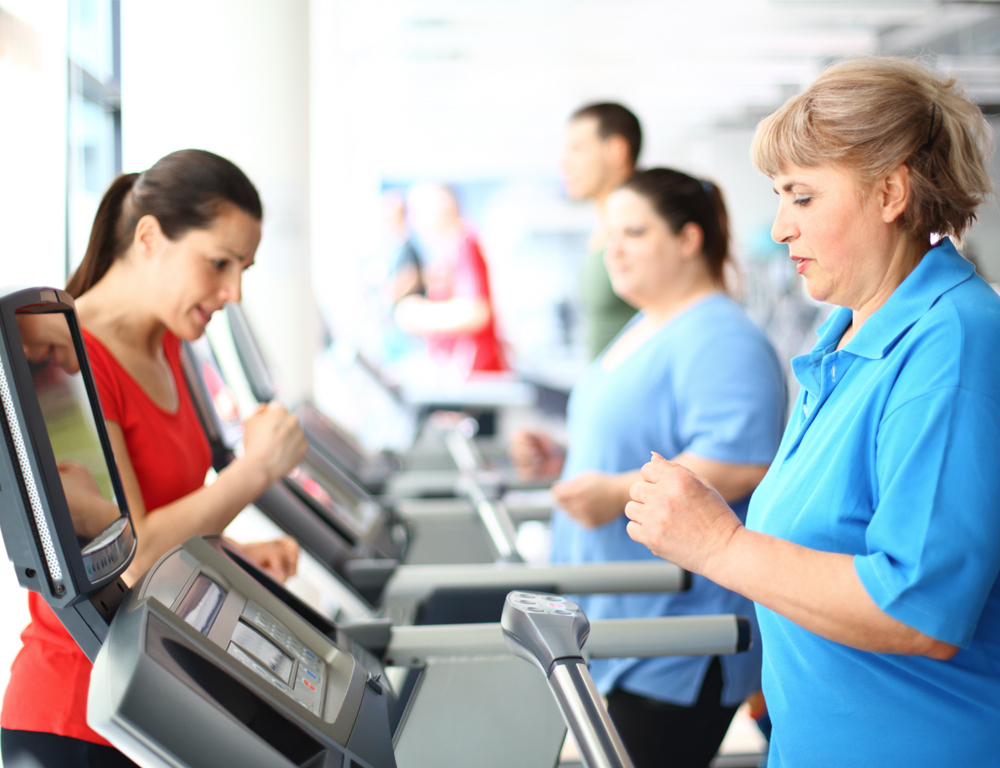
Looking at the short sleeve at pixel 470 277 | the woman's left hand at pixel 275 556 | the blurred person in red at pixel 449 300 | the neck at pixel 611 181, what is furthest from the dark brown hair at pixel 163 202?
the short sleeve at pixel 470 277

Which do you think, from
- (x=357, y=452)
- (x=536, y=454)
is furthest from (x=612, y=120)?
(x=357, y=452)

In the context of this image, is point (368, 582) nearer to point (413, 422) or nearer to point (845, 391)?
point (845, 391)

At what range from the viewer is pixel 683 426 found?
1.75 metres

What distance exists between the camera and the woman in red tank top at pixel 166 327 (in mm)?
1214

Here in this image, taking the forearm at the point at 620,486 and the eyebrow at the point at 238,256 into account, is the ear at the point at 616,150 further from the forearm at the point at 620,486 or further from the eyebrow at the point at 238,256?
the eyebrow at the point at 238,256

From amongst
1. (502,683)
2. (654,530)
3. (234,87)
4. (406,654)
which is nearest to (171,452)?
(406,654)

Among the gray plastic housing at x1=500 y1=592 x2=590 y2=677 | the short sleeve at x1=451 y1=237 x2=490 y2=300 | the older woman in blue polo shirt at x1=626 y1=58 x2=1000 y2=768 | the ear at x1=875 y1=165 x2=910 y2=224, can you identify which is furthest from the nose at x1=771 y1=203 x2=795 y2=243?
the short sleeve at x1=451 y1=237 x2=490 y2=300

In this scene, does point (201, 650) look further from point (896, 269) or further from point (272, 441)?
point (896, 269)

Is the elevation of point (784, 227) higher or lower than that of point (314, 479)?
higher

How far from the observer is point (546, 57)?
23.1ft

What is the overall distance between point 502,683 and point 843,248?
77 cm

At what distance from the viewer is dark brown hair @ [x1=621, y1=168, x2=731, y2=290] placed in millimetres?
1861

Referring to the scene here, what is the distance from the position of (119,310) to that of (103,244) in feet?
0.42

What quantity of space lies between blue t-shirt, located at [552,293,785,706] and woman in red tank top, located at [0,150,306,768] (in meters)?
0.71
